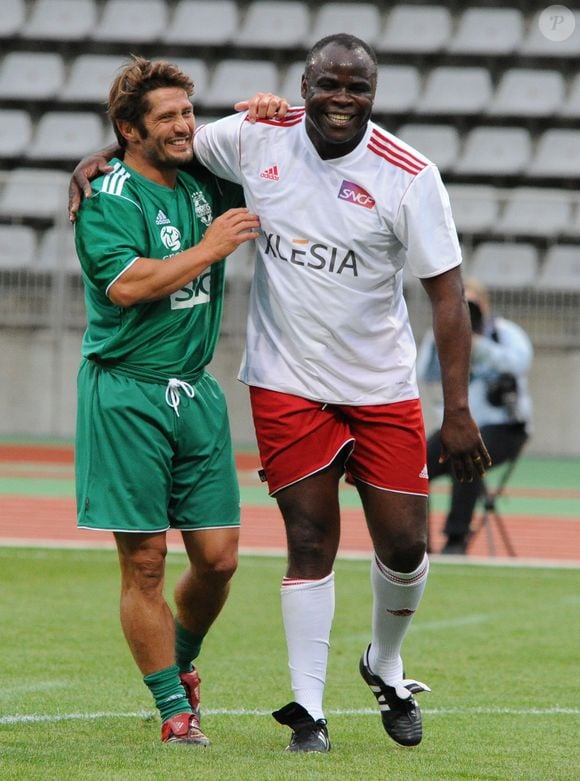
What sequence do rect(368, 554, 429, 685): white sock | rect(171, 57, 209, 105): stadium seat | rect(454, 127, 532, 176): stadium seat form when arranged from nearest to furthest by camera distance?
rect(368, 554, 429, 685): white sock
rect(454, 127, 532, 176): stadium seat
rect(171, 57, 209, 105): stadium seat

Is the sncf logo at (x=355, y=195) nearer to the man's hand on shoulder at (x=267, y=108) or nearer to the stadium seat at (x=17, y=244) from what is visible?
the man's hand on shoulder at (x=267, y=108)

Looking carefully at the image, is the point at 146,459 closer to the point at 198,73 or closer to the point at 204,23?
the point at 198,73

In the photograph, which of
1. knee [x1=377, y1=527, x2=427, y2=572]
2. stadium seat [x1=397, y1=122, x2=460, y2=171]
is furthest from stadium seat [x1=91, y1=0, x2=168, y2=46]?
knee [x1=377, y1=527, x2=427, y2=572]

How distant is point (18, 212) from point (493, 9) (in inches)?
310

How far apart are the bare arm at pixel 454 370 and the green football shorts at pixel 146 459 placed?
2.57ft

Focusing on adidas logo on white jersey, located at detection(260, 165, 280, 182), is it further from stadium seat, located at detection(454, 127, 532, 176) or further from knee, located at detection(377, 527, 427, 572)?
stadium seat, located at detection(454, 127, 532, 176)

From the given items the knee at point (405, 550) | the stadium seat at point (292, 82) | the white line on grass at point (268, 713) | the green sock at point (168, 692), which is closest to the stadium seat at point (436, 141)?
the stadium seat at point (292, 82)

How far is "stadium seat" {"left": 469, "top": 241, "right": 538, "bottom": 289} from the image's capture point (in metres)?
19.8

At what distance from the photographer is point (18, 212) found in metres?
20.6

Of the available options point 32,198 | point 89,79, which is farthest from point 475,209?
point 89,79

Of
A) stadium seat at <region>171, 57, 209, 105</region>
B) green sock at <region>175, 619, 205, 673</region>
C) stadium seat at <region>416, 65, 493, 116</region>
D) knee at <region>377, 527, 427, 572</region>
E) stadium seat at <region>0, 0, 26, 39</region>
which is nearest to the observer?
knee at <region>377, 527, 427, 572</region>

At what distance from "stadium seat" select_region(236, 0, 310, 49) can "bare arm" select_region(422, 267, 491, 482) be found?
18.6m

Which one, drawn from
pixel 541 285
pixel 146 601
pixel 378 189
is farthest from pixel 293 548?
pixel 541 285

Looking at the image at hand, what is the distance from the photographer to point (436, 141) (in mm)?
21984
